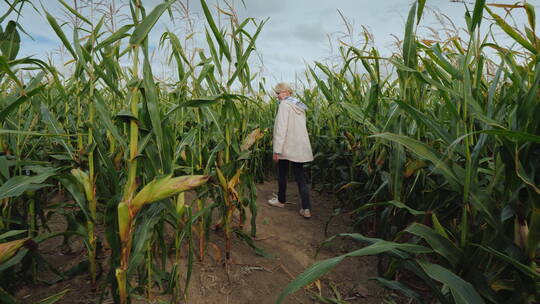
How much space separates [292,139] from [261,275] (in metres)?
1.74

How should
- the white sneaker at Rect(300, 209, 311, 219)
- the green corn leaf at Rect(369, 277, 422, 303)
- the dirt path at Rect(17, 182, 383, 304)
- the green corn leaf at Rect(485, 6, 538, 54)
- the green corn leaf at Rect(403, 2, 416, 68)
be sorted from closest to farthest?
the green corn leaf at Rect(485, 6, 538, 54) < the green corn leaf at Rect(369, 277, 422, 303) < the green corn leaf at Rect(403, 2, 416, 68) < the dirt path at Rect(17, 182, 383, 304) < the white sneaker at Rect(300, 209, 311, 219)

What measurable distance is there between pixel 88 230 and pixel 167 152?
0.76 m

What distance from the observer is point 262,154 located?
4879mm

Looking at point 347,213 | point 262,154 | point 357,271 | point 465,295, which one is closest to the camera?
point 465,295

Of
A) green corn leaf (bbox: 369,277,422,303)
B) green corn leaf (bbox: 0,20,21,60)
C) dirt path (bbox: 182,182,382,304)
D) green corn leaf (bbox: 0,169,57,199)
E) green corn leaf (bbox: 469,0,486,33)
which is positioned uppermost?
green corn leaf (bbox: 469,0,486,33)

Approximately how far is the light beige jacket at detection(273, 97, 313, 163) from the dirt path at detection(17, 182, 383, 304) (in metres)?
0.92

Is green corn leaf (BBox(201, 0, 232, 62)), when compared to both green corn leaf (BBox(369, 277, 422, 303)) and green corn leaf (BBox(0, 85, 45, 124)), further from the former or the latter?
green corn leaf (BBox(369, 277, 422, 303))

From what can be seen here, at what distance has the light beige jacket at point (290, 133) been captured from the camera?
346cm

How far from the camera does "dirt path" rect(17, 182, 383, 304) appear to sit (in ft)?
5.88

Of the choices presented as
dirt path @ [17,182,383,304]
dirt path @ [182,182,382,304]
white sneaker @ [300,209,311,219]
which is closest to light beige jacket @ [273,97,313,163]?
white sneaker @ [300,209,311,219]

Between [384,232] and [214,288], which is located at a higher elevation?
[384,232]

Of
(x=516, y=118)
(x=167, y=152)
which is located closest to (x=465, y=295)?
(x=516, y=118)

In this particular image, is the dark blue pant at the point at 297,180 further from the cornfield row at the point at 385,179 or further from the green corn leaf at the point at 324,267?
the green corn leaf at the point at 324,267

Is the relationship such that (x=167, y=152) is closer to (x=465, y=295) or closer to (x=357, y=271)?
(x=465, y=295)
